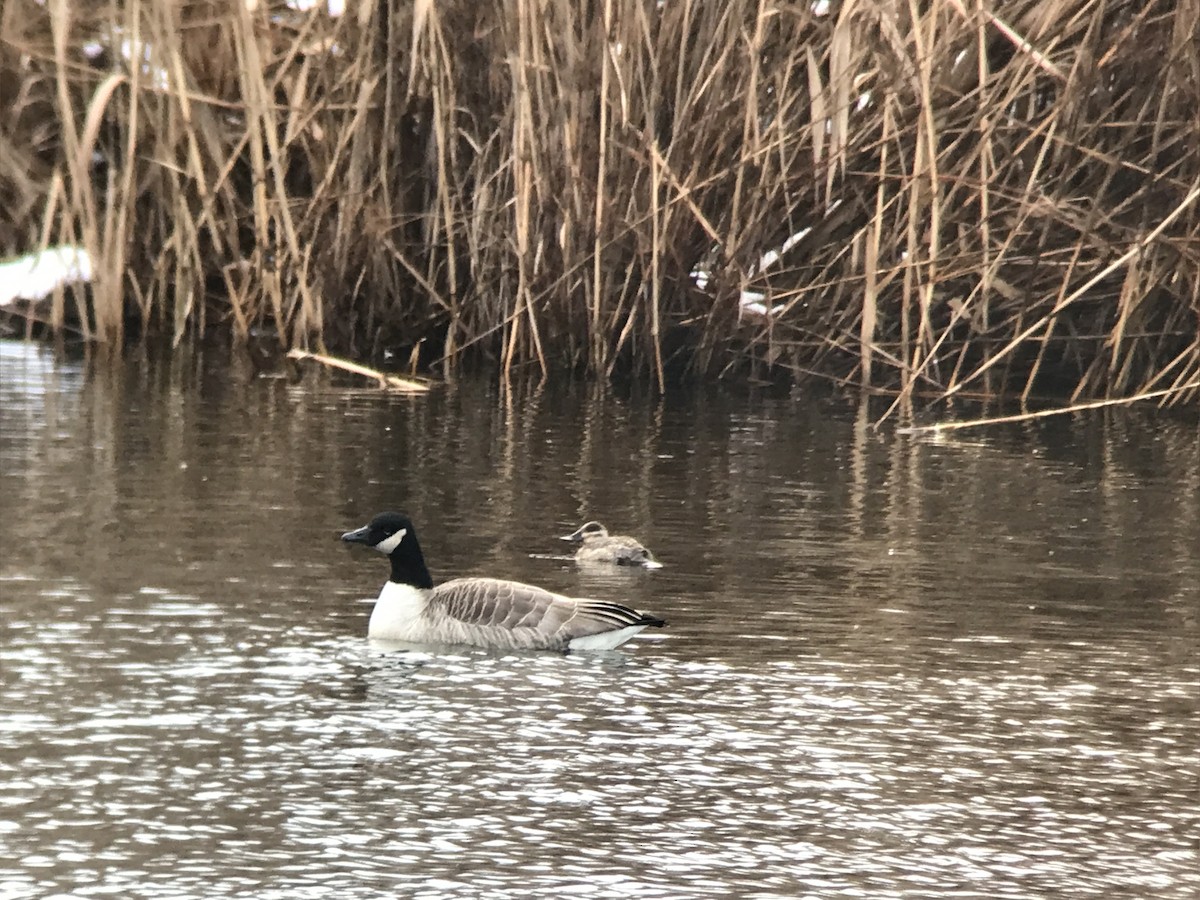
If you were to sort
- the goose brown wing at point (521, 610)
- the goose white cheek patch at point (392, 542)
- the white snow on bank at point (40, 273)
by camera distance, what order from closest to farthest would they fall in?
the goose brown wing at point (521, 610)
the goose white cheek patch at point (392, 542)
the white snow on bank at point (40, 273)

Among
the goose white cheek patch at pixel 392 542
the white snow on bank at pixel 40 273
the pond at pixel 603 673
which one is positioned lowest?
the pond at pixel 603 673

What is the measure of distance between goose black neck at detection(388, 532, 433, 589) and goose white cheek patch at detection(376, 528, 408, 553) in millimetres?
78

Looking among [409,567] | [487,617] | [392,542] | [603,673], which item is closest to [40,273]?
[392,542]

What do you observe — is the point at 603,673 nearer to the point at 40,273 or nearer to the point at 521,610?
the point at 521,610

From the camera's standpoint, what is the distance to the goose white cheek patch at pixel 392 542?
10109mm

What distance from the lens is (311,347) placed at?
19.0 meters

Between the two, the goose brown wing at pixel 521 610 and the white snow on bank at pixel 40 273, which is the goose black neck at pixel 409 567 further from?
the white snow on bank at pixel 40 273

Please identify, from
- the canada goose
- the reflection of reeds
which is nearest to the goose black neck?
the canada goose

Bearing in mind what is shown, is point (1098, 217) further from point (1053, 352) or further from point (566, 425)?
point (566, 425)

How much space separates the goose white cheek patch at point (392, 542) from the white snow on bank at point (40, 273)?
9.19 metres

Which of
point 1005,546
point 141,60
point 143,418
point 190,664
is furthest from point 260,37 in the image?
point 190,664

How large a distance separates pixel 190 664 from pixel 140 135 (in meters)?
11.0

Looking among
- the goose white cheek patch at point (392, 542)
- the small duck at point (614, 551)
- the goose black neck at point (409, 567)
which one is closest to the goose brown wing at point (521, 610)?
the goose black neck at point (409, 567)

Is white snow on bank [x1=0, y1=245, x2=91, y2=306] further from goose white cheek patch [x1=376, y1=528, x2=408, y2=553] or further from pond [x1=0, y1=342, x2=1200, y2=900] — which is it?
goose white cheek patch [x1=376, y1=528, x2=408, y2=553]
